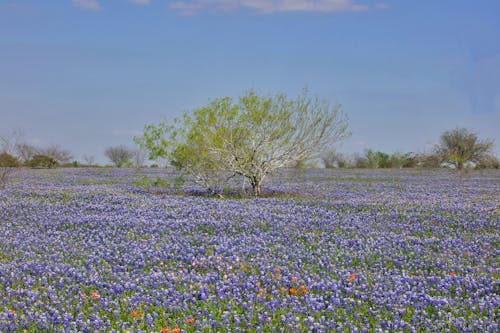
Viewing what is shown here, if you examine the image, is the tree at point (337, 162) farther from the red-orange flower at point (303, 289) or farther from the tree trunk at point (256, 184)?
the red-orange flower at point (303, 289)

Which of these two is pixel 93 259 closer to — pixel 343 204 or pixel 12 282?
pixel 12 282

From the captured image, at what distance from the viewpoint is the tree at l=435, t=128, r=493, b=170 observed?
138 ft

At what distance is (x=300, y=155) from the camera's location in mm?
20641

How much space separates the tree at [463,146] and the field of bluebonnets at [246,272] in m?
30.6

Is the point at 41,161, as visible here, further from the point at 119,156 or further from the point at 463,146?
the point at 463,146

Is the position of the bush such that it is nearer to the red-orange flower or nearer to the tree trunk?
the tree trunk

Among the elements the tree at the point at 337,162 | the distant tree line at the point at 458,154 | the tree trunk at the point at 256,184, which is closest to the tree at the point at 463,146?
the distant tree line at the point at 458,154

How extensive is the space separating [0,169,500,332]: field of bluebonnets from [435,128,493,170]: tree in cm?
3057

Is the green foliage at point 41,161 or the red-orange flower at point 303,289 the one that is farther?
the green foliage at point 41,161

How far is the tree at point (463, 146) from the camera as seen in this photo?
42094 mm

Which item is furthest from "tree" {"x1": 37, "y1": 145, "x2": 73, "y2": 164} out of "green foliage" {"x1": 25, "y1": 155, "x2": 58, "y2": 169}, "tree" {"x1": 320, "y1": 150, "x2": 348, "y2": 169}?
"tree" {"x1": 320, "y1": 150, "x2": 348, "y2": 169}

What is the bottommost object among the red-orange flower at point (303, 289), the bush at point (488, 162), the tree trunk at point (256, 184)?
the red-orange flower at point (303, 289)

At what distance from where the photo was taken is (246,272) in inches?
305

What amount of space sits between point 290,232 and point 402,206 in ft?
20.9
